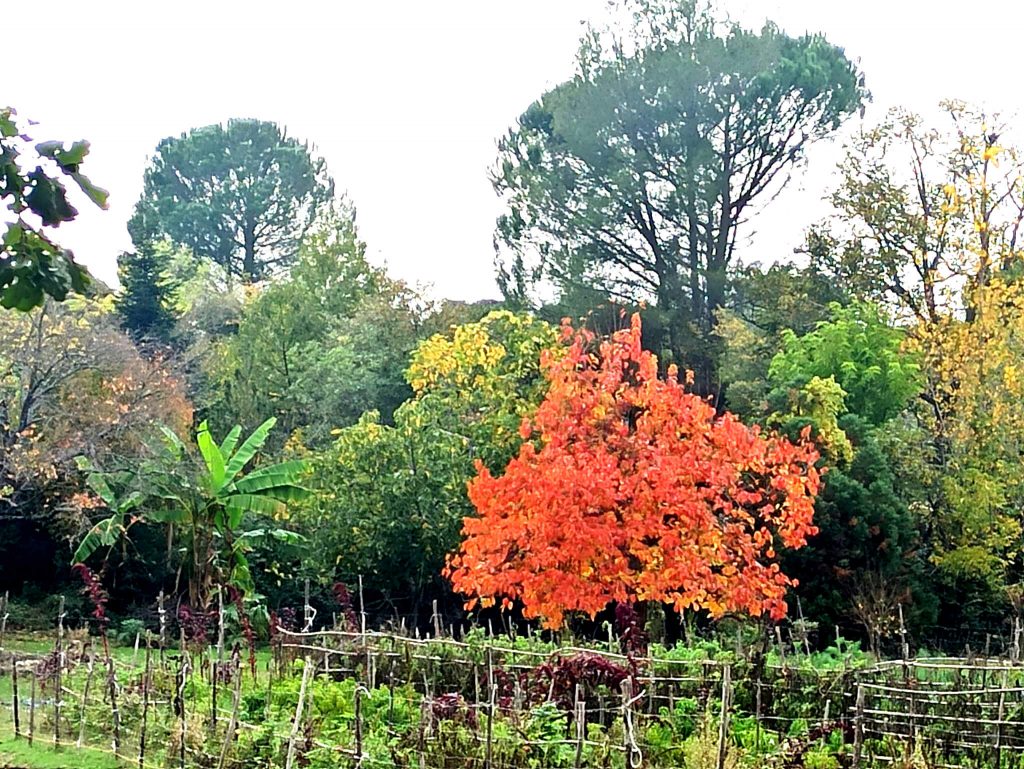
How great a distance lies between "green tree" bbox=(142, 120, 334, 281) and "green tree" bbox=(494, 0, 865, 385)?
57.8ft

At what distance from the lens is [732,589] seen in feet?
39.4

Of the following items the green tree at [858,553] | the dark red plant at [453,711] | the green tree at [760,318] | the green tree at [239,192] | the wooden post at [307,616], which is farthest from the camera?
the green tree at [239,192]

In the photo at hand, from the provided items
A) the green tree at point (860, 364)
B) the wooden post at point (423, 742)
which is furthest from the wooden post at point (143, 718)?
the green tree at point (860, 364)

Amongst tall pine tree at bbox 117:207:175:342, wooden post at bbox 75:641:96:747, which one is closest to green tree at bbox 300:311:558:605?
wooden post at bbox 75:641:96:747

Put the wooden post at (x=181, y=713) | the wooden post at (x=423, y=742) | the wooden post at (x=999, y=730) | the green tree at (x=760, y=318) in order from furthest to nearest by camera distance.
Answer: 1. the green tree at (x=760, y=318)
2. the wooden post at (x=181, y=713)
3. the wooden post at (x=999, y=730)
4. the wooden post at (x=423, y=742)

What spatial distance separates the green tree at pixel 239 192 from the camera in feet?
132

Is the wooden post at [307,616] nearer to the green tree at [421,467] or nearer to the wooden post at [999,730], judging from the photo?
the green tree at [421,467]

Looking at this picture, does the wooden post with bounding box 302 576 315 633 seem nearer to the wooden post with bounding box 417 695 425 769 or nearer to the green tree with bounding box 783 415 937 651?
the wooden post with bounding box 417 695 425 769

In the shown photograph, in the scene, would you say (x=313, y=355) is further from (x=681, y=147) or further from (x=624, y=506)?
(x=624, y=506)

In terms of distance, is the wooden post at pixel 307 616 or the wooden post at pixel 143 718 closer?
the wooden post at pixel 143 718

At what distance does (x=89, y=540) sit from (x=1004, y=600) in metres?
13.9

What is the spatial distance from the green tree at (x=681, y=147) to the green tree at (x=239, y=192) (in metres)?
17.6

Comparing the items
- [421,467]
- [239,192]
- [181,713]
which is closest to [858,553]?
[421,467]

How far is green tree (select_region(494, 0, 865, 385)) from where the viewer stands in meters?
23.3
